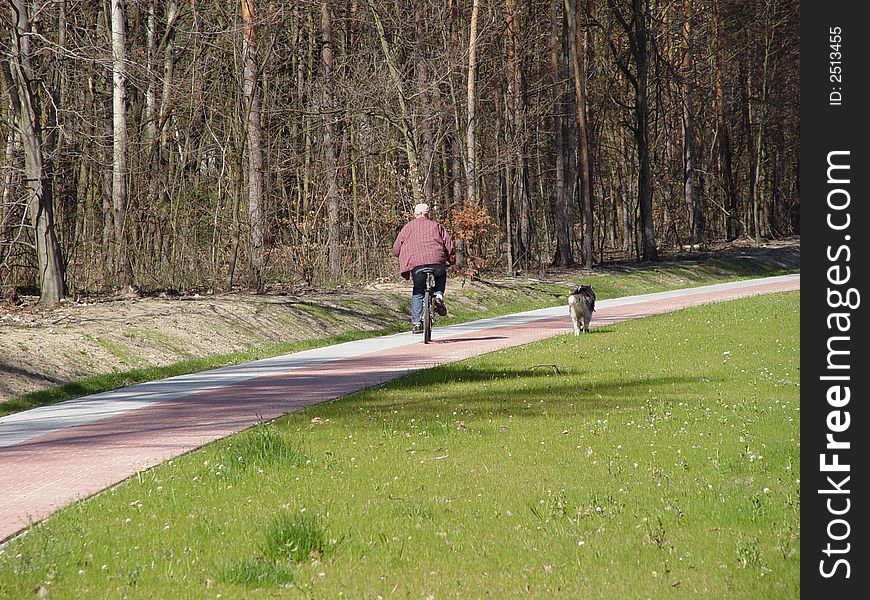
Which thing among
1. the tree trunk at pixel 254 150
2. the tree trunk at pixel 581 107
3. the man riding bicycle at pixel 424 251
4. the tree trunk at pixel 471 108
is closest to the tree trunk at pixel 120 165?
the tree trunk at pixel 254 150

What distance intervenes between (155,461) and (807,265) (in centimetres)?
655

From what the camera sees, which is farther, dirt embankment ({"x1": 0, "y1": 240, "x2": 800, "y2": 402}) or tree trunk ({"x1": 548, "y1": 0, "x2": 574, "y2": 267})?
tree trunk ({"x1": 548, "y1": 0, "x2": 574, "y2": 267})

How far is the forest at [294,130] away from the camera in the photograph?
22641mm

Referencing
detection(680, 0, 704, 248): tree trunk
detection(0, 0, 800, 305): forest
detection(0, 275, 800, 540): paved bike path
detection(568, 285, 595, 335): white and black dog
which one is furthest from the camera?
detection(680, 0, 704, 248): tree trunk

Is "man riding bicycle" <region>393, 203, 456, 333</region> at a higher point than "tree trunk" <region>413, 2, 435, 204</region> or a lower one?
lower

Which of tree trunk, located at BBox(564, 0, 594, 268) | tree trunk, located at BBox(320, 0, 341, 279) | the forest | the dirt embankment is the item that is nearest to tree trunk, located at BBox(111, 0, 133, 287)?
the forest

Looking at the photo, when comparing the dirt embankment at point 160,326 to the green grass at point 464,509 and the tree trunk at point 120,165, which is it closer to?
the tree trunk at point 120,165

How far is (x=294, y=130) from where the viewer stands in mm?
35062

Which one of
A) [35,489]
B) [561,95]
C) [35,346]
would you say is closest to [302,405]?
[35,489]

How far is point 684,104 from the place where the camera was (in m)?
49.7

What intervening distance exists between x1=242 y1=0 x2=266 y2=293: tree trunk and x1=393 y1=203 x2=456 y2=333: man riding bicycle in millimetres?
6345

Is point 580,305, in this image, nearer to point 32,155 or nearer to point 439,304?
point 439,304

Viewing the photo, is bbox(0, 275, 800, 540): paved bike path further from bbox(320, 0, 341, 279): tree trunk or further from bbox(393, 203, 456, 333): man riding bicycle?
bbox(320, 0, 341, 279): tree trunk

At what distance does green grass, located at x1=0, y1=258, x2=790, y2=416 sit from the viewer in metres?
16.3
